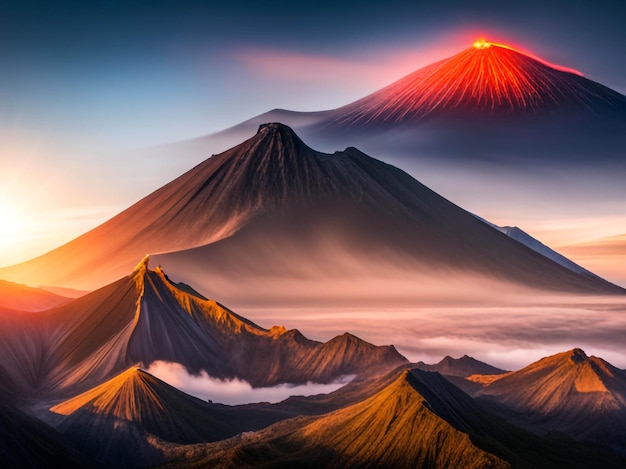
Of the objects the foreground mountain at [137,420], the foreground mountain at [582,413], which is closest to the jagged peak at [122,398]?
the foreground mountain at [137,420]

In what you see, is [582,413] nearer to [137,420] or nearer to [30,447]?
[137,420]

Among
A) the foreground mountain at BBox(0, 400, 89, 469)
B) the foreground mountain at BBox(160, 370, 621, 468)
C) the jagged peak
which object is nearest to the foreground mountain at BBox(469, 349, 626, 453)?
the foreground mountain at BBox(160, 370, 621, 468)

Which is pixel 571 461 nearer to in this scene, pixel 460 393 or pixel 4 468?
pixel 460 393

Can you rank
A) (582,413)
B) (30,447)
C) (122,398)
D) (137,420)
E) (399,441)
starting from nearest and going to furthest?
(399,441) < (30,447) < (137,420) < (122,398) < (582,413)

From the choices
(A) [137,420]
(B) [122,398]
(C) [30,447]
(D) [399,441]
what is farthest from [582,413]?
(C) [30,447]

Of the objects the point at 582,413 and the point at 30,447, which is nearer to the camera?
the point at 30,447

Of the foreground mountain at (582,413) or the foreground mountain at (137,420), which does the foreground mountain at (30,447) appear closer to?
the foreground mountain at (137,420)

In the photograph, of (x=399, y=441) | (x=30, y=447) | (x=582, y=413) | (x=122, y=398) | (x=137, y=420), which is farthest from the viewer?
(x=582, y=413)

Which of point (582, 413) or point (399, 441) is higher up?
point (582, 413)

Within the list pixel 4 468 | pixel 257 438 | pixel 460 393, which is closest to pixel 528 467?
pixel 460 393

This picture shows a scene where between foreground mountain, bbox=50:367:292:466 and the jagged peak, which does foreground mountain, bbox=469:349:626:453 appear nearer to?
foreground mountain, bbox=50:367:292:466

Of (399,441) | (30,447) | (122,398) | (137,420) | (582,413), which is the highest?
(582,413)
